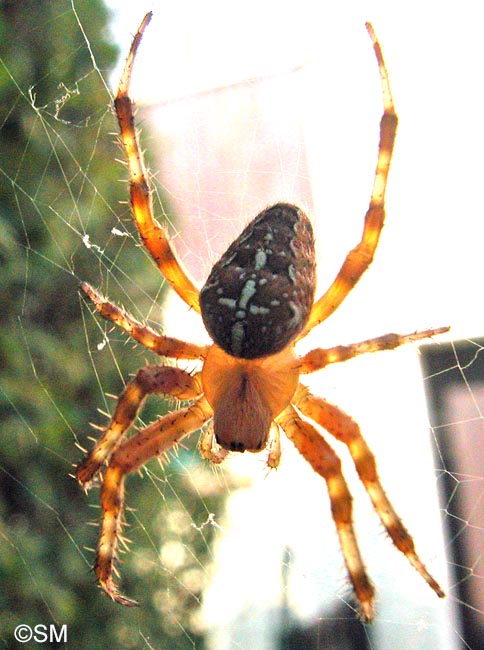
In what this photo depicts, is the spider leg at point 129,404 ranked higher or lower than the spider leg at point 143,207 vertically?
lower

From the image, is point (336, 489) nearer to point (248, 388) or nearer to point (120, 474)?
point (248, 388)

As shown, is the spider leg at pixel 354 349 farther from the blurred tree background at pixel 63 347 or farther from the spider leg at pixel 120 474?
the blurred tree background at pixel 63 347

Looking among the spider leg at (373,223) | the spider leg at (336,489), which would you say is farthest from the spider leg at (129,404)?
the spider leg at (373,223)

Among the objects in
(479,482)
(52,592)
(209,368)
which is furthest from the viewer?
(479,482)

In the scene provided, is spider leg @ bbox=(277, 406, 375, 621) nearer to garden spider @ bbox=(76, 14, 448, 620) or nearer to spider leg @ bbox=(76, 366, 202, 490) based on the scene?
garden spider @ bbox=(76, 14, 448, 620)

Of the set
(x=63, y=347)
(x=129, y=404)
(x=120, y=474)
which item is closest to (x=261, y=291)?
(x=129, y=404)

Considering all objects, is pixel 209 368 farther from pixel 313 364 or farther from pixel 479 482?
pixel 479 482

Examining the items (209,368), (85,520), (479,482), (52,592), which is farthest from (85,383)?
(479,482)

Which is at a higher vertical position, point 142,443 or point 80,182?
point 80,182
